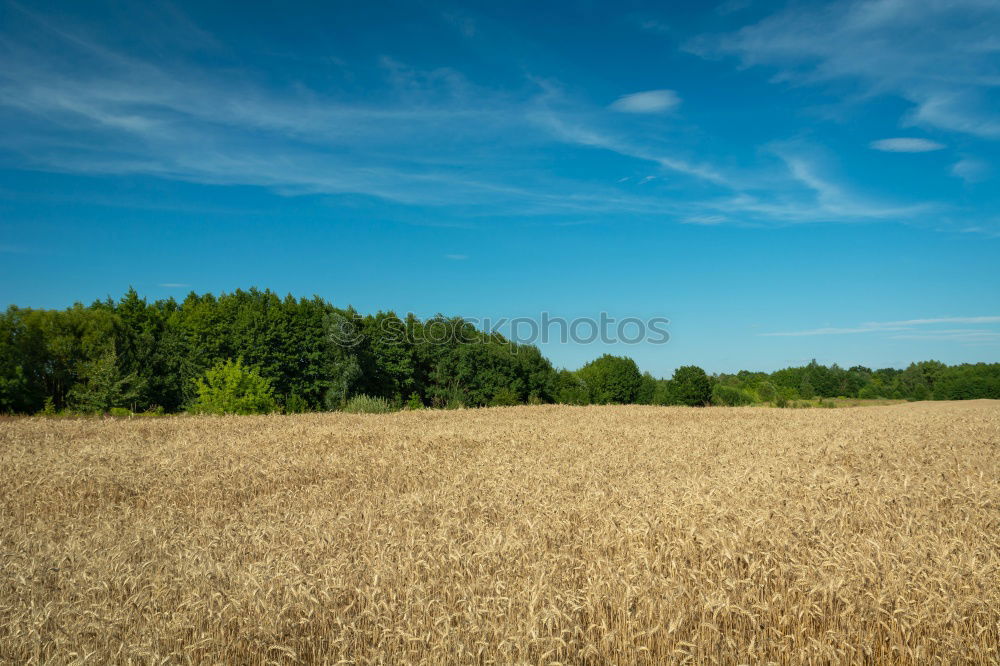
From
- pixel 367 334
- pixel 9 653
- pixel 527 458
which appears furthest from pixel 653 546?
pixel 367 334

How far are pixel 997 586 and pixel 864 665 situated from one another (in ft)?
5.96

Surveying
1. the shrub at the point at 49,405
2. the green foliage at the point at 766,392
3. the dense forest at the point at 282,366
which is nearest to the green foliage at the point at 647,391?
the dense forest at the point at 282,366

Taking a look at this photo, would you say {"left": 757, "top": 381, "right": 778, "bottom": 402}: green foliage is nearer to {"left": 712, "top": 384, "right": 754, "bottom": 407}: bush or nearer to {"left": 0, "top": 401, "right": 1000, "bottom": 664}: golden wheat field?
{"left": 712, "top": 384, "right": 754, "bottom": 407}: bush

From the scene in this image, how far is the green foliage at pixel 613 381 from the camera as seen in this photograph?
58.9 meters

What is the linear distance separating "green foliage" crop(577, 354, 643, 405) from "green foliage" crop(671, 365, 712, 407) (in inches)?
298

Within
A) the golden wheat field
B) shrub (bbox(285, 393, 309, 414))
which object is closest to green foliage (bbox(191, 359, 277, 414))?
shrub (bbox(285, 393, 309, 414))

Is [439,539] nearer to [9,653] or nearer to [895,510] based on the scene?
[9,653]

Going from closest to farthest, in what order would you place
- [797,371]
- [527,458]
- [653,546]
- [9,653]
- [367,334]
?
[9,653], [653,546], [527,458], [367,334], [797,371]

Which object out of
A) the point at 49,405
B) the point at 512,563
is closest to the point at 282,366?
Answer: the point at 49,405

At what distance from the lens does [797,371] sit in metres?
95.0

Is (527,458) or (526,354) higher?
(526,354)

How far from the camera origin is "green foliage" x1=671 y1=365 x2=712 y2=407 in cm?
5088

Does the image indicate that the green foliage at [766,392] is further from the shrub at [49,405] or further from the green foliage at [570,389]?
the shrub at [49,405]

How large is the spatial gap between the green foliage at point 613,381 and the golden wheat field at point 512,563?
4746cm
